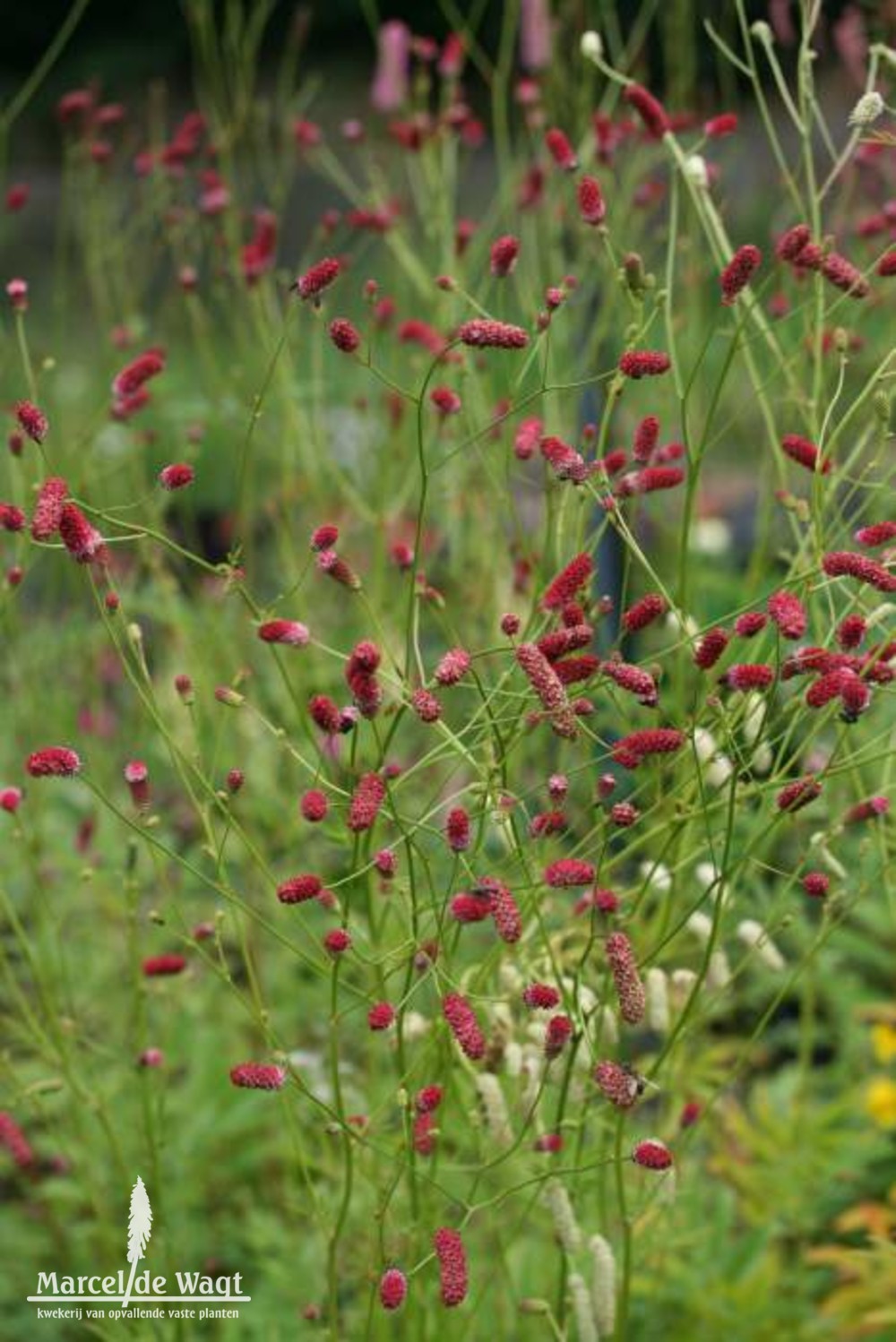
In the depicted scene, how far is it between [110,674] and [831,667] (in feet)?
8.92

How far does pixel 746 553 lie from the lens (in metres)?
4.89

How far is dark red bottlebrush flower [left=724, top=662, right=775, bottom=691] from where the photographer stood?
1.47m

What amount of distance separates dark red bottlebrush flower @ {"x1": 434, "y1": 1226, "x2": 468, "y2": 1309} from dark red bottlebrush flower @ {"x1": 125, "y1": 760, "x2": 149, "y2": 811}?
44cm

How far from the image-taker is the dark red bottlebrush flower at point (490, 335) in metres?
1.41

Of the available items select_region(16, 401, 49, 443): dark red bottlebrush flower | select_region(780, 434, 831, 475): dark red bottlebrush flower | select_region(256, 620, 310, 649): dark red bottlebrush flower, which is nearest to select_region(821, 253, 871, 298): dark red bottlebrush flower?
select_region(780, 434, 831, 475): dark red bottlebrush flower

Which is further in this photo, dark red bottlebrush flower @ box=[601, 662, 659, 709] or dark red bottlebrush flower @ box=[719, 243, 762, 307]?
dark red bottlebrush flower @ box=[719, 243, 762, 307]

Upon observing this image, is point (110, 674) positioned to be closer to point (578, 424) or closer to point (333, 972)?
point (578, 424)

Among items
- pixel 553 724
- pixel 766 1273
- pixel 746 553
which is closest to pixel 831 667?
pixel 553 724

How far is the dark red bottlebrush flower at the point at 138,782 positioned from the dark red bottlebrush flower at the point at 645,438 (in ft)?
1.61

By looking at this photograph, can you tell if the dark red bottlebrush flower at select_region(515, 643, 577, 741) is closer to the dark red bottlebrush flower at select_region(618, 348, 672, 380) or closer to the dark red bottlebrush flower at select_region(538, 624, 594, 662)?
the dark red bottlebrush flower at select_region(538, 624, 594, 662)

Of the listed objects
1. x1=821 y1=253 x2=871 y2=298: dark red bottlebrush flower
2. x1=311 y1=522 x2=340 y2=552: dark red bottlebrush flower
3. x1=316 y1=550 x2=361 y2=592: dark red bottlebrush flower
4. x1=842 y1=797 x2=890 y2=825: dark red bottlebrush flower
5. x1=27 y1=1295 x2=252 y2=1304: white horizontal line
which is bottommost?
x1=27 y1=1295 x2=252 y2=1304: white horizontal line

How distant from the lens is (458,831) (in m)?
1.43

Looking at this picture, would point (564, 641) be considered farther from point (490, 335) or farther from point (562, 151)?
point (562, 151)

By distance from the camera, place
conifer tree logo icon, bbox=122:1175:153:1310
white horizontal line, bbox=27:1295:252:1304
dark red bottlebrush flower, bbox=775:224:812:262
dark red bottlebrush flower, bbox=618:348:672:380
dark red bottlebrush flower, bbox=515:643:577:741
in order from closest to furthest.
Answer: dark red bottlebrush flower, bbox=515:643:577:741
dark red bottlebrush flower, bbox=618:348:672:380
dark red bottlebrush flower, bbox=775:224:812:262
conifer tree logo icon, bbox=122:1175:153:1310
white horizontal line, bbox=27:1295:252:1304
